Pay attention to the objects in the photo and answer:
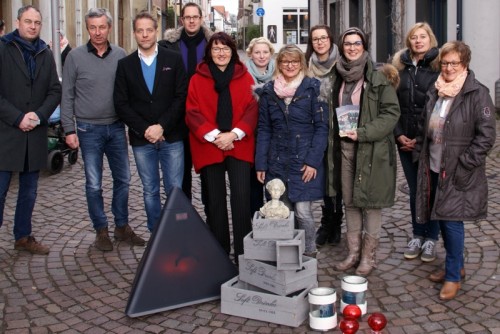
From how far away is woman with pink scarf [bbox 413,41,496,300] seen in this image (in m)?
4.91

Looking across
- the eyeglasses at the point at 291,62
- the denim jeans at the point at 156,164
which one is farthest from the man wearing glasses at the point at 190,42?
the eyeglasses at the point at 291,62

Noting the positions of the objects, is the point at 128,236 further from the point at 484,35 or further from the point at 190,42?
the point at 484,35

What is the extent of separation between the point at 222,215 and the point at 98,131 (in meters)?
1.35

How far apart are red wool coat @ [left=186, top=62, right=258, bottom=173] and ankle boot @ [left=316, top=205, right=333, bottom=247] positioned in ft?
3.94

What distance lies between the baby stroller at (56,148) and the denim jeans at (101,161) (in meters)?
3.74

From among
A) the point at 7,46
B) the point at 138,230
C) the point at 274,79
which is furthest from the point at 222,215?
the point at 7,46

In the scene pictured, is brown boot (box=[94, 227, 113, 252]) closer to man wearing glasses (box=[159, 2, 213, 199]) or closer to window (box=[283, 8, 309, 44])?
man wearing glasses (box=[159, 2, 213, 199])

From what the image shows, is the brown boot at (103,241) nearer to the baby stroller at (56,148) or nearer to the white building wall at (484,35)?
the baby stroller at (56,148)

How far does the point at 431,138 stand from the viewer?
5270 millimetres

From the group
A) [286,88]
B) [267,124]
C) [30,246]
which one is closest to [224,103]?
[267,124]

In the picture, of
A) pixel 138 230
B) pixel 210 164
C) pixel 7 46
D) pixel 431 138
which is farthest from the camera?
pixel 138 230

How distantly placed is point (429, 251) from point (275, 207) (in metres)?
1.70

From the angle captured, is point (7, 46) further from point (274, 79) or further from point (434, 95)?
point (434, 95)

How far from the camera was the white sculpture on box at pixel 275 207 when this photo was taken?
4926 mm
